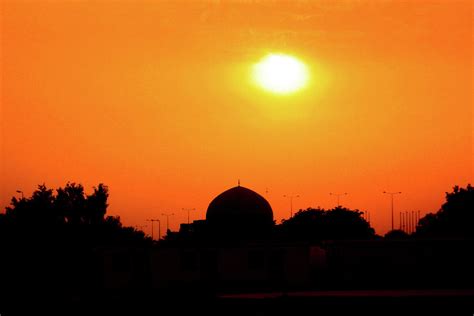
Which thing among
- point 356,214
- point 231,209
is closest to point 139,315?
point 231,209

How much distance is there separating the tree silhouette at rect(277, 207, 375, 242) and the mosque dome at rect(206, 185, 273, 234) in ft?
112

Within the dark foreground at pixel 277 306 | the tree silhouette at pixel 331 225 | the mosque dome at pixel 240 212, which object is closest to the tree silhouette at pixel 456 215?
the tree silhouette at pixel 331 225

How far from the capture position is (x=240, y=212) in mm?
54375

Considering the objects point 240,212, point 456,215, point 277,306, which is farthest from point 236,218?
point 456,215

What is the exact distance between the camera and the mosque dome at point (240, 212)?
53969mm

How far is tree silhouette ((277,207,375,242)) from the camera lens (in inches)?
3594

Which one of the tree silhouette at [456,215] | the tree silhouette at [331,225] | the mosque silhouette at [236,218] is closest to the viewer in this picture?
the mosque silhouette at [236,218]

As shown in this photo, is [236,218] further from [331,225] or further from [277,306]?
[331,225]

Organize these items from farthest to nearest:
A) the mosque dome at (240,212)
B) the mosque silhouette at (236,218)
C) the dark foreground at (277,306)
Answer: the mosque dome at (240,212) < the mosque silhouette at (236,218) < the dark foreground at (277,306)

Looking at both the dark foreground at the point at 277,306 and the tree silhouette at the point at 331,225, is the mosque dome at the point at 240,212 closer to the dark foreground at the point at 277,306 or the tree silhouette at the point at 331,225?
the dark foreground at the point at 277,306

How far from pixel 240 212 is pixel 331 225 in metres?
41.7

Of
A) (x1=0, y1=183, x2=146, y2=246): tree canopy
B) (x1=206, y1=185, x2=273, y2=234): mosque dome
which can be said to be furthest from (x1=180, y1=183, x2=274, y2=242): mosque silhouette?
(x1=0, y1=183, x2=146, y2=246): tree canopy

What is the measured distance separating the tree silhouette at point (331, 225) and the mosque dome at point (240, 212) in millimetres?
34223

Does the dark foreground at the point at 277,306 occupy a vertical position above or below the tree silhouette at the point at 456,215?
below
